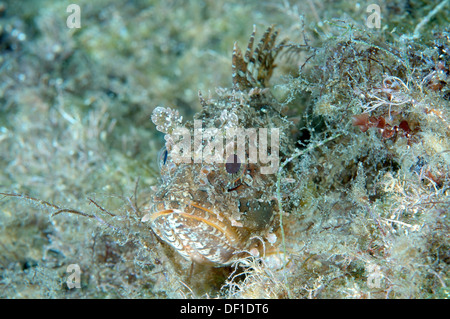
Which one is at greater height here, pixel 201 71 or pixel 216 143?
pixel 201 71

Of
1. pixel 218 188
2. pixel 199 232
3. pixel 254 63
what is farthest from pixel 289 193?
pixel 254 63

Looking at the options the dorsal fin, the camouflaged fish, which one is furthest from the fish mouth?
the dorsal fin

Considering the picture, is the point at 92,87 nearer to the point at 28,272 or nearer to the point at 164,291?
the point at 28,272

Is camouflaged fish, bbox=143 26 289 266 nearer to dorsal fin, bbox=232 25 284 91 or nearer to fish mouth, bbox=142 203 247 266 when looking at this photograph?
fish mouth, bbox=142 203 247 266

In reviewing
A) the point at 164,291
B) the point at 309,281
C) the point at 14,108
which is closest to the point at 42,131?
the point at 14,108

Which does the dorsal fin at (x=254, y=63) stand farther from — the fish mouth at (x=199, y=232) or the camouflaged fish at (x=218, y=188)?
the fish mouth at (x=199, y=232)

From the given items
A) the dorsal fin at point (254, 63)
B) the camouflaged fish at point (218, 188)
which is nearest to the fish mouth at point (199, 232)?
the camouflaged fish at point (218, 188)
